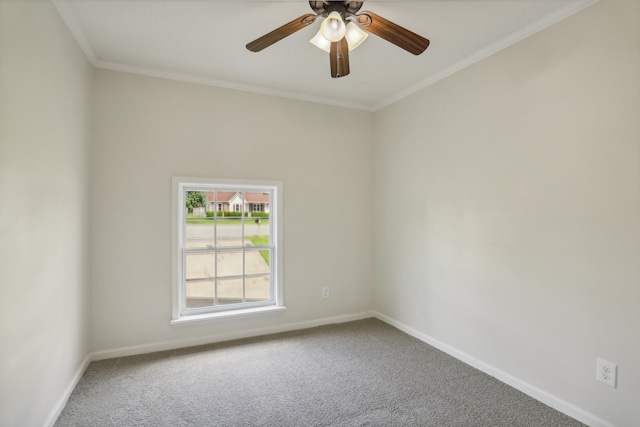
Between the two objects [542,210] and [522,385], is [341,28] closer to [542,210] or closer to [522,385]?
[542,210]

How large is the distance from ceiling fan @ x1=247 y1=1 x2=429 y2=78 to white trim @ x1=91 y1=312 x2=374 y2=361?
8.36 feet

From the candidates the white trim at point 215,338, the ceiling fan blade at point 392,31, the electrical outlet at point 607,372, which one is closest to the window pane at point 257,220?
the white trim at point 215,338

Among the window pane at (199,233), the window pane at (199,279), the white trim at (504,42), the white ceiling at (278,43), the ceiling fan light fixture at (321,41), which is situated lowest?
the window pane at (199,279)

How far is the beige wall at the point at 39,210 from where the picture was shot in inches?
54.3

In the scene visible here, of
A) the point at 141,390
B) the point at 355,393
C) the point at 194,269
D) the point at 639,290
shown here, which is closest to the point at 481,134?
the point at 639,290

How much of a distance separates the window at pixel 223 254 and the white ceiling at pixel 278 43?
3.41 feet

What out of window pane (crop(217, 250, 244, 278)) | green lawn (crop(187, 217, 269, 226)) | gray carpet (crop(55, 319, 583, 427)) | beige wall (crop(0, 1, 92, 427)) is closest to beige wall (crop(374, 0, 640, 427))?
gray carpet (crop(55, 319, 583, 427))

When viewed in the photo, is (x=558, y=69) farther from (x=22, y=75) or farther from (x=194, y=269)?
(x=194, y=269)

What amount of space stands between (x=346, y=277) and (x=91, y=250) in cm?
249

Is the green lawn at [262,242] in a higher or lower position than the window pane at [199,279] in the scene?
higher

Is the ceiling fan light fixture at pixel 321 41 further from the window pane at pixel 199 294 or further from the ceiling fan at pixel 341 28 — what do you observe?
the window pane at pixel 199 294

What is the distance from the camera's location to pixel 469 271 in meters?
2.61

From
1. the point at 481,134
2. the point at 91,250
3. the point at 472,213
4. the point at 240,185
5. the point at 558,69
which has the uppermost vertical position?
the point at 558,69

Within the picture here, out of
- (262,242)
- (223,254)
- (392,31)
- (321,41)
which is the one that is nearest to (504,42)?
(392,31)
